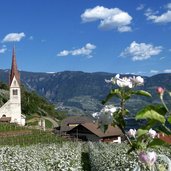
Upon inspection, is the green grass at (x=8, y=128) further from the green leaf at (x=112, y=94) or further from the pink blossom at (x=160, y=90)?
the pink blossom at (x=160, y=90)

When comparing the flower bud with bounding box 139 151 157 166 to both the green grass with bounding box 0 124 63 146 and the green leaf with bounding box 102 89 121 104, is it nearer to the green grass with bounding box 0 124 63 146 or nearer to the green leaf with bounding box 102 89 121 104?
the green leaf with bounding box 102 89 121 104

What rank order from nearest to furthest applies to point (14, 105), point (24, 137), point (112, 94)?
point (112, 94) → point (24, 137) → point (14, 105)

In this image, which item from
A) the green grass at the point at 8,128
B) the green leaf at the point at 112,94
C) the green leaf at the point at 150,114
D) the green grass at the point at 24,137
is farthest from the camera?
the green grass at the point at 8,128

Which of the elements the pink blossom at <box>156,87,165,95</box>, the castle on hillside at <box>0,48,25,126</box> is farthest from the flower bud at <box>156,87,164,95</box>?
the castle on hillside at <box>0,48,25,126</box>

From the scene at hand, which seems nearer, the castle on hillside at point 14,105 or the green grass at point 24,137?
the green grass at point 24,137

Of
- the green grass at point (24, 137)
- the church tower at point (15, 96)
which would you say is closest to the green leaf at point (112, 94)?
the green grass at point (24, 137)

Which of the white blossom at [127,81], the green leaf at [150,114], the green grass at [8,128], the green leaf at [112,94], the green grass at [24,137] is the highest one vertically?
the white blossom at [127,81]

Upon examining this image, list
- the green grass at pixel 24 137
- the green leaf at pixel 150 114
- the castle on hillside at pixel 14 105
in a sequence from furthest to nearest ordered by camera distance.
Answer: the castle on hillside at pixel 14 105 < the green grass at pixel 24 137 < the green leaf at pixel 150 114

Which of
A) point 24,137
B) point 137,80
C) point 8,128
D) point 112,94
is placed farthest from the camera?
point 8,128

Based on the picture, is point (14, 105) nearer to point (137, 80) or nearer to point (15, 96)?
point (15, 96)

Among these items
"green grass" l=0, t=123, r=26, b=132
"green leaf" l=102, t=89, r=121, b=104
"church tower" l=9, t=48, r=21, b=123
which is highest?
"church tower" l=9, t=48, r=21, b=123

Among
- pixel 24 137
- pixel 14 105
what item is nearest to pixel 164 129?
pixel 24 137

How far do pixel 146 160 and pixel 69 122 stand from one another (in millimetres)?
103440

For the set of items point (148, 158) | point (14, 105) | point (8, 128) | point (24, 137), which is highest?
point (14, 105)
